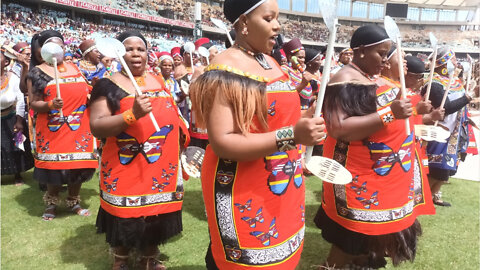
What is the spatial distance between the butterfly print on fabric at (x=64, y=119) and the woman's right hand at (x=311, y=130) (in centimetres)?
374

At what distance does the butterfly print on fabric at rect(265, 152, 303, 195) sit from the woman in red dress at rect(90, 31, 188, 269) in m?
1.22

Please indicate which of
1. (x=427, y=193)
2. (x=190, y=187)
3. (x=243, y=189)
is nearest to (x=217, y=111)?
(x=243, y=189)

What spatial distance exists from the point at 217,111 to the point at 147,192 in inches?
62.1

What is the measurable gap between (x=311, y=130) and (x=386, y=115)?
1083 millimetres

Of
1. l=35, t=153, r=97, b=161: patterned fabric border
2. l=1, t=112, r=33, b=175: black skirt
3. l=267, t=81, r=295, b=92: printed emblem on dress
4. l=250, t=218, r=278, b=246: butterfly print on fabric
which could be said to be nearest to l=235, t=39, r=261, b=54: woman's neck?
l=267, t=81, r=295, b=92: printed emblem on dress

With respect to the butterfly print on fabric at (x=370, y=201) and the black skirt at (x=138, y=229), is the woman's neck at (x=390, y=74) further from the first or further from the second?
the black skirt at (x=138, y=229)

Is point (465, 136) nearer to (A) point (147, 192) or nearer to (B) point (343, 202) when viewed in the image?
(B) point (343, 202)

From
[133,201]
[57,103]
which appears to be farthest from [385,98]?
[57,103]

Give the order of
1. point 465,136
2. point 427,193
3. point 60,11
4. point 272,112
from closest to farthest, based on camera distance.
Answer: point 272,112, point 427,193, point 465,136, point 60,11

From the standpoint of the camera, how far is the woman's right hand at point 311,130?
1421mm

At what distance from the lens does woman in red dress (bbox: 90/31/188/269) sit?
108 inches

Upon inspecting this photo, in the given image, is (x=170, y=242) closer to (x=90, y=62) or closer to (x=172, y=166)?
(x=172, y=166)

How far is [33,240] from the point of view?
394 cm

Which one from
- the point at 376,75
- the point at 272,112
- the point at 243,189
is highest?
the point at 376,75
